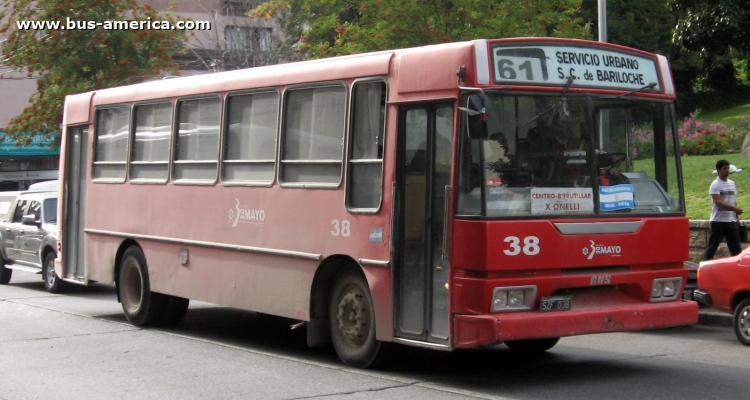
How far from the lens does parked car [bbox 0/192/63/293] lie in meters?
18.0

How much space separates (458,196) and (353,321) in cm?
186

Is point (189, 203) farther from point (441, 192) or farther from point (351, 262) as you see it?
point (441, 192)

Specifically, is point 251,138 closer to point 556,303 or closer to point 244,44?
point 556,303

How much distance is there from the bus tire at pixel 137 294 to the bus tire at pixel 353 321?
13.0 feet

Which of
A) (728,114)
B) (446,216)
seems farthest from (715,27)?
(728,114)

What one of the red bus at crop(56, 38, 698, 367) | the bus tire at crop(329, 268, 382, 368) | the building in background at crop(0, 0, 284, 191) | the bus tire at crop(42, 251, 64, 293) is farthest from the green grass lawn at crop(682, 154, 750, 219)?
the building in background at crop(0, 0, 284, 191)

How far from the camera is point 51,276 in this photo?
18.0m

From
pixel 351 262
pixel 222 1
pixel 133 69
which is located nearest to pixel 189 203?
pixel 351 262

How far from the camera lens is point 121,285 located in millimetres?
13172

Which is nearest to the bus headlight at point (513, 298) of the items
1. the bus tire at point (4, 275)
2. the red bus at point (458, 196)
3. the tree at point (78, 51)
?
the red bus at point (458, 196)

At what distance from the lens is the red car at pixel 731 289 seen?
10.6m

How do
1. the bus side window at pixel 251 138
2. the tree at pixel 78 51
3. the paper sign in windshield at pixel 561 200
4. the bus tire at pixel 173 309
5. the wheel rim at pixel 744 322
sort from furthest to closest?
the tree at pixel 78 51, the bus tire at pixel 173 309, the wheel rim at pixel 744 322, the bus side window at pixel 251 138, the paper sign in windshield at pixel 561 200

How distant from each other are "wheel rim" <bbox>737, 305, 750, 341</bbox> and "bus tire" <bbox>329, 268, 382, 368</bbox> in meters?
4.20

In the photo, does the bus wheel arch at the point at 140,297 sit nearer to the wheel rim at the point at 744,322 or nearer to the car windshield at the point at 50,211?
the car windshield at the point at 50,211
